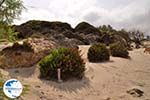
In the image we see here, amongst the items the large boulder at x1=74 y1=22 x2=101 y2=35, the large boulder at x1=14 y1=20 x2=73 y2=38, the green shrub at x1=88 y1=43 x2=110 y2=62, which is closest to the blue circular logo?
the green shrub at x1=88 y1=43 x2=110 y2=62

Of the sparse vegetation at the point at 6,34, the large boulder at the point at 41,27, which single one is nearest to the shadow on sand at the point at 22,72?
the sparse vegetation at the point at 6,34

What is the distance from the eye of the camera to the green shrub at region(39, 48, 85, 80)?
1535 cm

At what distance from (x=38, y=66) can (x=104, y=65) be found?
3.95m

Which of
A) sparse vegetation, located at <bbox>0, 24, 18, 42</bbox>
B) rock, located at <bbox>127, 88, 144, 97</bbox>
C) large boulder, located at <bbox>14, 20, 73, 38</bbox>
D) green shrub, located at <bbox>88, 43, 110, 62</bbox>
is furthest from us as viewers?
large boulder, located at <bbox>14, 20, 73, 38</bbox>

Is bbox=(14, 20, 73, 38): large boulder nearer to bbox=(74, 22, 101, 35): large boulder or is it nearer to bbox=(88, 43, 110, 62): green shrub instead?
bbox=(74, 22, 101, 35): large boulder

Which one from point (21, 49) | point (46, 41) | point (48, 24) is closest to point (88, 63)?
point (46, 41)

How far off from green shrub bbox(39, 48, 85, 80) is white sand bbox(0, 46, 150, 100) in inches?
17.0

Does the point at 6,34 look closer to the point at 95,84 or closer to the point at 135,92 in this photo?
the point at 95,84

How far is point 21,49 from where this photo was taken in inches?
687

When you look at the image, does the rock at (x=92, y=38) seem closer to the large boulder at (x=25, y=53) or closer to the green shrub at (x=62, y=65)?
the large boulder at (x=25, y=53)

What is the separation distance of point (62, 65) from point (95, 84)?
63.7 inches

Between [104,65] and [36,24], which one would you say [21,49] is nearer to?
[104,65]

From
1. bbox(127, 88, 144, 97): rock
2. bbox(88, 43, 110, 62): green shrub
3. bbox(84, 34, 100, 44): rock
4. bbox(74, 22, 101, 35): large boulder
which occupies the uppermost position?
bbox(74, 22, 101, 35): large boulder

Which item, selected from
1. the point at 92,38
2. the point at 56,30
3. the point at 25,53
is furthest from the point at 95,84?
the point at 92,38
